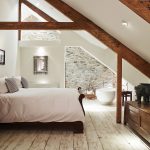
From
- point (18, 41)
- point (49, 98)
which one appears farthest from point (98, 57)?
point (49, 98)

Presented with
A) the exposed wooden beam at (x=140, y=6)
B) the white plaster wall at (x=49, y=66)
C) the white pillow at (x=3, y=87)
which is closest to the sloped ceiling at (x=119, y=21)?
the exposed wooden beam at (x=140, y=6)

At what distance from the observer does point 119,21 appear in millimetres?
5070

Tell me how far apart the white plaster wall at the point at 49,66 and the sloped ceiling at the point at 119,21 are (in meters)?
4.34

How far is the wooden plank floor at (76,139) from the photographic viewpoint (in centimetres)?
404

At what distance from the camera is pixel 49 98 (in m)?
5.05

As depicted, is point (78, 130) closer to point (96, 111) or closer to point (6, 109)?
point (6, 109)

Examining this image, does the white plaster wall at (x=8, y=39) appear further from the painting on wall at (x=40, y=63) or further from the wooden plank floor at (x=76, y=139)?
the wooden plank floor at (x=76, y=139)

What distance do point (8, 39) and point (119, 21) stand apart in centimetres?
420

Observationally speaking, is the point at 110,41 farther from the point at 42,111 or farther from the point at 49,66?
the point at 49,66

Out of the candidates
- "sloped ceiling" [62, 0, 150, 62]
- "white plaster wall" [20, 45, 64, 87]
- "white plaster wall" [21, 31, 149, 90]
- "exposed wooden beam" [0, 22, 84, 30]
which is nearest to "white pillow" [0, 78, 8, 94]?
"exposed wooden beam" [0, 22, 84, 30]

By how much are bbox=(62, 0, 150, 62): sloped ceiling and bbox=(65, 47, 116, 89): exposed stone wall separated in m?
5.10

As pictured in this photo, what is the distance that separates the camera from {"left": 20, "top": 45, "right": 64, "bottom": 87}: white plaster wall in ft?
34.6

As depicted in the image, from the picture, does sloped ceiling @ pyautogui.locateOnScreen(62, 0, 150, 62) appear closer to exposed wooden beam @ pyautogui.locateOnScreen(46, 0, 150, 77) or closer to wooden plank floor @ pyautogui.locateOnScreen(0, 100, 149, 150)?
exposed wooden beam @ pyautogui.locateOnScreen(46, 0, 150, 77)

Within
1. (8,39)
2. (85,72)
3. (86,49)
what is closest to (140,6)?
(8,39)
